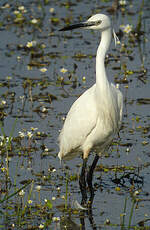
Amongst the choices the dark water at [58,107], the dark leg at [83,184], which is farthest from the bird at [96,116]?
the dark water at [58,107]

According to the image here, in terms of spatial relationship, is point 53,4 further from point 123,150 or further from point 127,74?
point 123,150

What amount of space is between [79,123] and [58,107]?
2.13 meters

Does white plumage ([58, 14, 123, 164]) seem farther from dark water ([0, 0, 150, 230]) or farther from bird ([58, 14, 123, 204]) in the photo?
dark water ([0, 0, 150, 230])

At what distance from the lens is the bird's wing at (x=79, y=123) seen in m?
5.86

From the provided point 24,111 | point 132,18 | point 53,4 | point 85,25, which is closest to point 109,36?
point 85,25

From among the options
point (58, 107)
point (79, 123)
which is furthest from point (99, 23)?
point (58, 107)

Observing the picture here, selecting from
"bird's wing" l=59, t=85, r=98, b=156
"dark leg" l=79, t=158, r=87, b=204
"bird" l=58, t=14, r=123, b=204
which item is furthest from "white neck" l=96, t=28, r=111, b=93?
"dark leg" l=79, t=158, r=87, b=204

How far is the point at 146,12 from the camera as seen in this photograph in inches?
469

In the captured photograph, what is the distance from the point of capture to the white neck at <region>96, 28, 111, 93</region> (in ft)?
18.3

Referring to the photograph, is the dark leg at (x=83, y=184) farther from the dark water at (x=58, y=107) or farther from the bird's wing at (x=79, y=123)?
the bird's wing at (x=79, y=123)

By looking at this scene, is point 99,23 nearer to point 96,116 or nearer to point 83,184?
point 96,116

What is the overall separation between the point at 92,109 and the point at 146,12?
6.49m

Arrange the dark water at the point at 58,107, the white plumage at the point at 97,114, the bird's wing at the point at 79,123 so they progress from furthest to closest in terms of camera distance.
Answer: the bird's wing at the point at 79,123
the white plumage at the point at 97,114
the dark water at the point at 58,107

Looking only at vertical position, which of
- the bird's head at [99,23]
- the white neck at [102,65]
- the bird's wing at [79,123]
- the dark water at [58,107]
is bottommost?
the dark water at [58,107]
